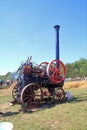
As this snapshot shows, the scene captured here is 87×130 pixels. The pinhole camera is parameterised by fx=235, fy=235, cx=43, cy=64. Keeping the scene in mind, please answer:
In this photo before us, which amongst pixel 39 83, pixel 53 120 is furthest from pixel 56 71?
pixel 53 120

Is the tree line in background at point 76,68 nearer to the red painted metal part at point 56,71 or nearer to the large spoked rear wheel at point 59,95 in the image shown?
the large spoked rear wheel at point 59,95

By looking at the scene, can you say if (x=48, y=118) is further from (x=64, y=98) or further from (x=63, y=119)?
(x=64, y=98)

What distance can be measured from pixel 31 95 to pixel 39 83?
81 cm

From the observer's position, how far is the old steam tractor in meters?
11.7

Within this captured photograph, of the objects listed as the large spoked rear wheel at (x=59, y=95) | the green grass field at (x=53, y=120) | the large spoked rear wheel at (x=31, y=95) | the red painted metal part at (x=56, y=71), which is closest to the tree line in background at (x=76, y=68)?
the large spoked rear wheel at (x=59, y=95)

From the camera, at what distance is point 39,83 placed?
1219cm

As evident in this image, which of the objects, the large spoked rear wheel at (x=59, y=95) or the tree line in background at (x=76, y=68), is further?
the tree line in background at (x=76, y=68)

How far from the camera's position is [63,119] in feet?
27.1

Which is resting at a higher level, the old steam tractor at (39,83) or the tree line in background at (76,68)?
the tree line in background at (76,68)

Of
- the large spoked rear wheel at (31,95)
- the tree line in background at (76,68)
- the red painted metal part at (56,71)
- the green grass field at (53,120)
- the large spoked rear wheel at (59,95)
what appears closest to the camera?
the green grass field at (53,120)

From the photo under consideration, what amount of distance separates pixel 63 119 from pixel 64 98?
17.1 ft

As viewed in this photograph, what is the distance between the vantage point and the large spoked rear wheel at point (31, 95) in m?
11.5

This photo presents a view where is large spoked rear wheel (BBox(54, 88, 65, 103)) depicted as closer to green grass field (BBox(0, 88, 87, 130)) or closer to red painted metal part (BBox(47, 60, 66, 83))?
red painted metal part (BBox(47, 60, 66, 83))

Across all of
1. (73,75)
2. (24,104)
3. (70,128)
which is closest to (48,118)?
(70,128)
